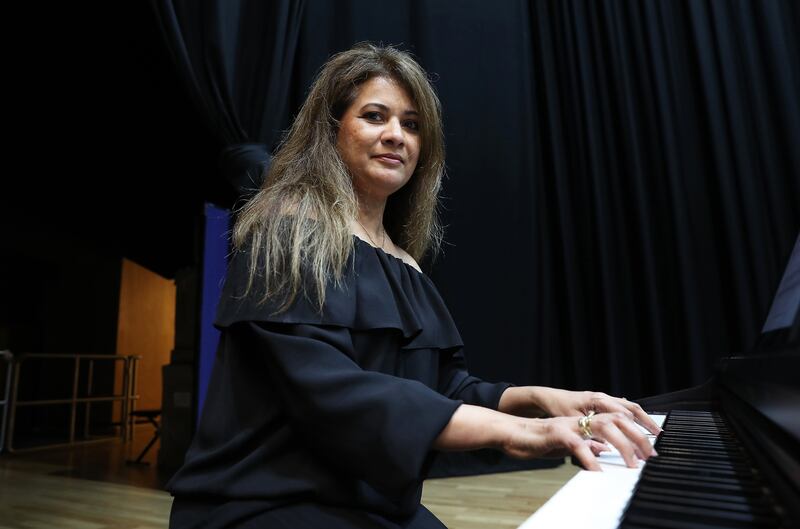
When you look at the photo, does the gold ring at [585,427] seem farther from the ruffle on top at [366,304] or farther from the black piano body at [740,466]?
the ruffle on top at [366,304]

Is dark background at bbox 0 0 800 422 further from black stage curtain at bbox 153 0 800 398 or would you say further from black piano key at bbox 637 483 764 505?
black piano key at bbox 637 483 764 505

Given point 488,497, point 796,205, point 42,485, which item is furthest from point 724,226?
point 42,485

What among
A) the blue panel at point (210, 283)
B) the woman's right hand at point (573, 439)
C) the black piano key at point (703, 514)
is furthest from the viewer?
the blue panel at point (210, 283)

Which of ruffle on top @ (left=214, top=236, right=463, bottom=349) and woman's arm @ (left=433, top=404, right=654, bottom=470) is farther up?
ruffle on top @ (left=214, top=236, right=463, bottom=349)

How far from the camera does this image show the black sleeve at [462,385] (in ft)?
3.06

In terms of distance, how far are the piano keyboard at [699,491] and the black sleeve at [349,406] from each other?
19 cm

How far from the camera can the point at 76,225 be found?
264 inches

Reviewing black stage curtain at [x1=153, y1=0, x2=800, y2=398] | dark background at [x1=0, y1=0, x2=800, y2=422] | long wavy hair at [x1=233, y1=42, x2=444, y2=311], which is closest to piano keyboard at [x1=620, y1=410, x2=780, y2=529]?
long wavy hair at [x1=233, y1=42, x2=444, y2=311]

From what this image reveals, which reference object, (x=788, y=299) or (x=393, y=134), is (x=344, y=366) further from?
(x=788, y=299)

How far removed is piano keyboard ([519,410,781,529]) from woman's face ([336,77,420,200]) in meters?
0.53

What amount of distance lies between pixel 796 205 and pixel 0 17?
17.4 feet

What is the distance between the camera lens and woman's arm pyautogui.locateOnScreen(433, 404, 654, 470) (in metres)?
0.52

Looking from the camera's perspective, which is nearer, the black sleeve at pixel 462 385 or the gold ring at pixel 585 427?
the gold ring at pixel 585 427

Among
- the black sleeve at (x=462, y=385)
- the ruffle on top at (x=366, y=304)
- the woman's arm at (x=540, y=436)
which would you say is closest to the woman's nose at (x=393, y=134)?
the ruffle on top at (x=366, y=304)
